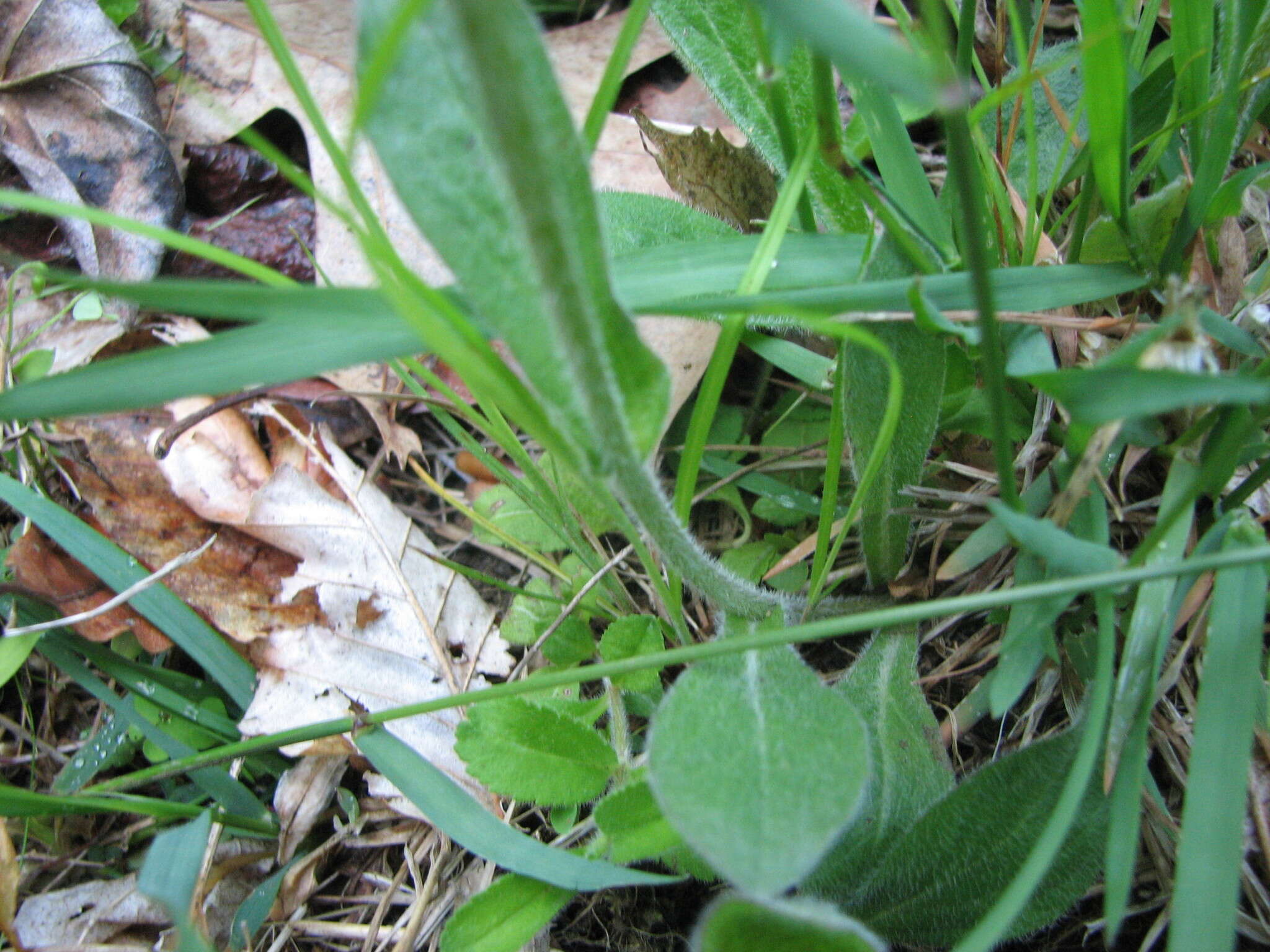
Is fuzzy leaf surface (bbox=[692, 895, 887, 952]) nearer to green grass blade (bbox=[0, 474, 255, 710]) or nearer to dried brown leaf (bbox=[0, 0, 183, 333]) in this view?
green grass blade (bbox=[0, 474, 255, 710])

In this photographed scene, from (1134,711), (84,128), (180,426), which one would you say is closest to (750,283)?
(1134,711)

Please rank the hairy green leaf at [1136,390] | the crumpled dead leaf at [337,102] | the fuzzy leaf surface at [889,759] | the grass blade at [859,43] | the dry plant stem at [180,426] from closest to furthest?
the grass blade at [859,43]
the hairy green leaf at [1136,390]
the fuzzy leaf surface at [889,759]
the dry plant stem at [180,426]
the crumpled dead leaf at [337,102]

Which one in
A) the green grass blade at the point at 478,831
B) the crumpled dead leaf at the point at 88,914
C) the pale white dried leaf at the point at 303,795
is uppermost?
the green grass blade at the point at 478,831

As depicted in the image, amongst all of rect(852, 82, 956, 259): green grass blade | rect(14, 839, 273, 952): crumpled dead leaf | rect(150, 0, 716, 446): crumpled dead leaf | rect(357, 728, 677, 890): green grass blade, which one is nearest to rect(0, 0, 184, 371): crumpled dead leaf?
rect(150, 0, 716, 446): crumpled dead leaf

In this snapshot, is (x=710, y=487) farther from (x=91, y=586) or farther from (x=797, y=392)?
(x=91, y=586)

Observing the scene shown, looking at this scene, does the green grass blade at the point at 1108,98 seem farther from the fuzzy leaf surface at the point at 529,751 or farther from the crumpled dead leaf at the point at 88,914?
the crumpled dead leaf at the point at 88,914

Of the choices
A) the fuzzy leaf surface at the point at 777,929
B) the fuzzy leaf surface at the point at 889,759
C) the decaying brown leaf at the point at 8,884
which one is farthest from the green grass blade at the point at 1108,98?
the decaying brown leaf at the point at 8,884
